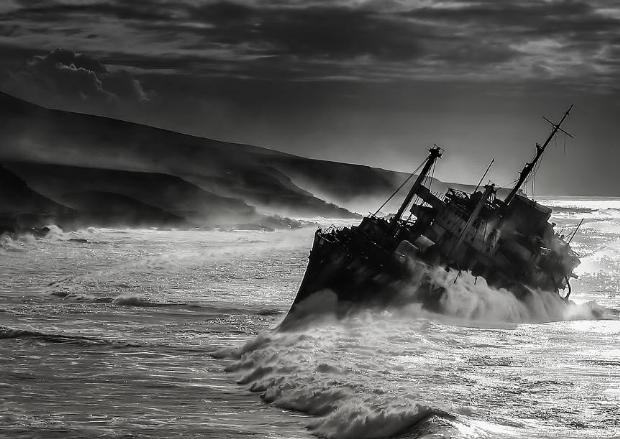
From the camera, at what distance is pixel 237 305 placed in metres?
47.2

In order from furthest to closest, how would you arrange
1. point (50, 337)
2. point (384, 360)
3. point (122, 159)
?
point (122, 159), point (50, 337), point (384, 360)

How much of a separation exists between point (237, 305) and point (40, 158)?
120669 mm

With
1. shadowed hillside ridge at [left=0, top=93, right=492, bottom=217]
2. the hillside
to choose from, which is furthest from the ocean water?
shadowed hillside ridge at [left=0, top=93, right=492, bottom=217]

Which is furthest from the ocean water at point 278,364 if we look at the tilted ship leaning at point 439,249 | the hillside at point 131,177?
the hillside at point 131,177

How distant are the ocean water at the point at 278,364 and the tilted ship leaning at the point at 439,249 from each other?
114cm

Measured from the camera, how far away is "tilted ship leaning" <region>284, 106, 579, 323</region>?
4362 cm

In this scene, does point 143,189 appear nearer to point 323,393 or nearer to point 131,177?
point 131,177

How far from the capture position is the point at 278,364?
104 feet

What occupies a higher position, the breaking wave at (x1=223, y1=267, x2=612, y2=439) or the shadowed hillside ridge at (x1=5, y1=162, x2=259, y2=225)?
the shadowed hillside ridge at (x1=5, y1=162, x2=259, y2=225)

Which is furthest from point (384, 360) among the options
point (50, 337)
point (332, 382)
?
point (50, 337)

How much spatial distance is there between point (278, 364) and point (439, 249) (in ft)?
59.4

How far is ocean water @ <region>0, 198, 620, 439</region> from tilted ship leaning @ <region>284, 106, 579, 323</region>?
3.75ft

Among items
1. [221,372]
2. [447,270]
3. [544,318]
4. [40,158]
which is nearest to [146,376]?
[221,372]

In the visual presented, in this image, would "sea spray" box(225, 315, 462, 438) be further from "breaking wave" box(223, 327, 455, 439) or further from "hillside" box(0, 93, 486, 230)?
"hillside" box(0, 93, 486, 230)
